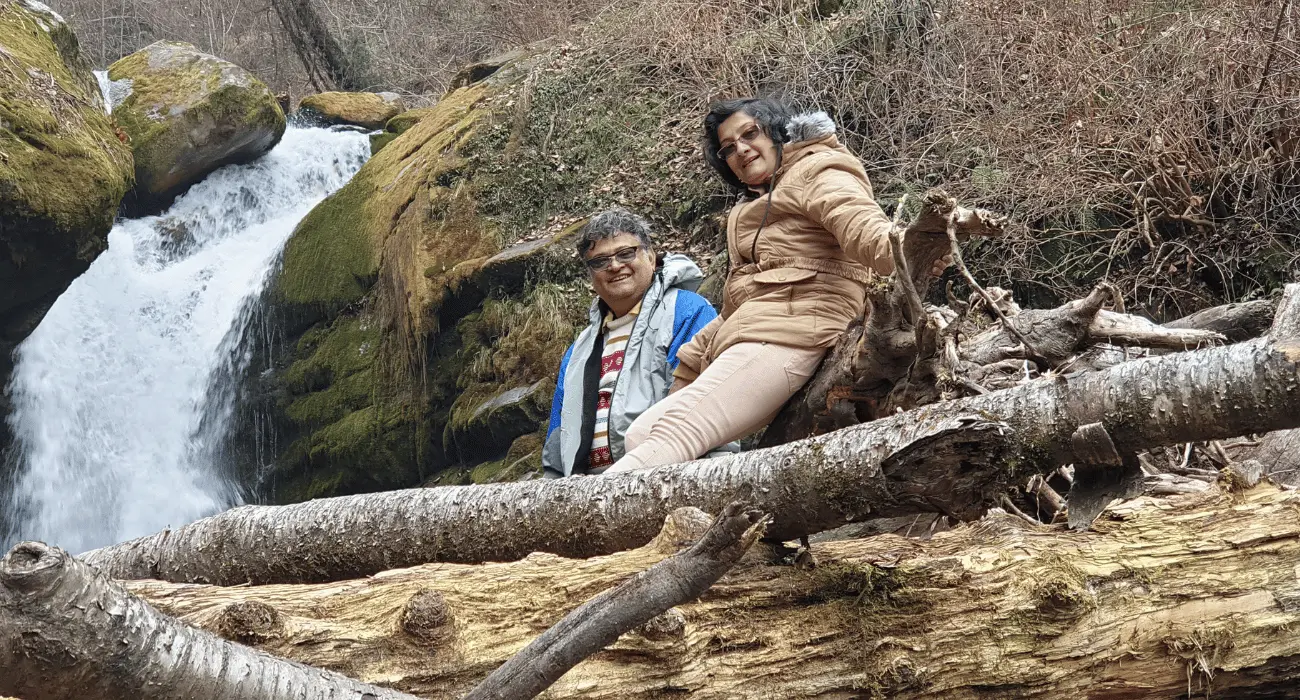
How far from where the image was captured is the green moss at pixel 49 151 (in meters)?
8.64

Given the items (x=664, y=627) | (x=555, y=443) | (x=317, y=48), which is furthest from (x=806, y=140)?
(x=317, y=48)

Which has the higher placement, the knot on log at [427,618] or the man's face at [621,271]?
the knot on log at [427,618]

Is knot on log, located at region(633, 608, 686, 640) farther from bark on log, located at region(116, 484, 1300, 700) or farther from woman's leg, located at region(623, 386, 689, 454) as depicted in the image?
woman's leg, located at region(623, 386, 689, 454)

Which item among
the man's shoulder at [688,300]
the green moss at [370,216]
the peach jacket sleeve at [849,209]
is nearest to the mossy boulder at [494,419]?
the green moss at [370,216]

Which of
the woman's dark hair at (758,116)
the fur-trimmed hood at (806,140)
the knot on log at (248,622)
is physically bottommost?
the knot on log at (248,622)

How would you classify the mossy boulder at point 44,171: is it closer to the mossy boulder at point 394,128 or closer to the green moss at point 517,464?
the mossy boulder at point 394,128

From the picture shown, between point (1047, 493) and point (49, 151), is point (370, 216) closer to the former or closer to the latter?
point (49, 151)

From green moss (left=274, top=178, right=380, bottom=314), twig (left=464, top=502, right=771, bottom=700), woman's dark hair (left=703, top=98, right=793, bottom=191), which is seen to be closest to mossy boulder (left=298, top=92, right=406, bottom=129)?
green moss (left=274, top=178, right=380, bottom=314)

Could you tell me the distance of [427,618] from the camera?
2.21 m

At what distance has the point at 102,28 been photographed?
63.3ft

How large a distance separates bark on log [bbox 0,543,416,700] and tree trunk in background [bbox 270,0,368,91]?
17.1 m

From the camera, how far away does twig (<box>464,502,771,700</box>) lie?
171 centimetres

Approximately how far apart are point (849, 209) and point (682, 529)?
1498mm

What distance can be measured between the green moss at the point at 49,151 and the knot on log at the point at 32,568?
8.39m
